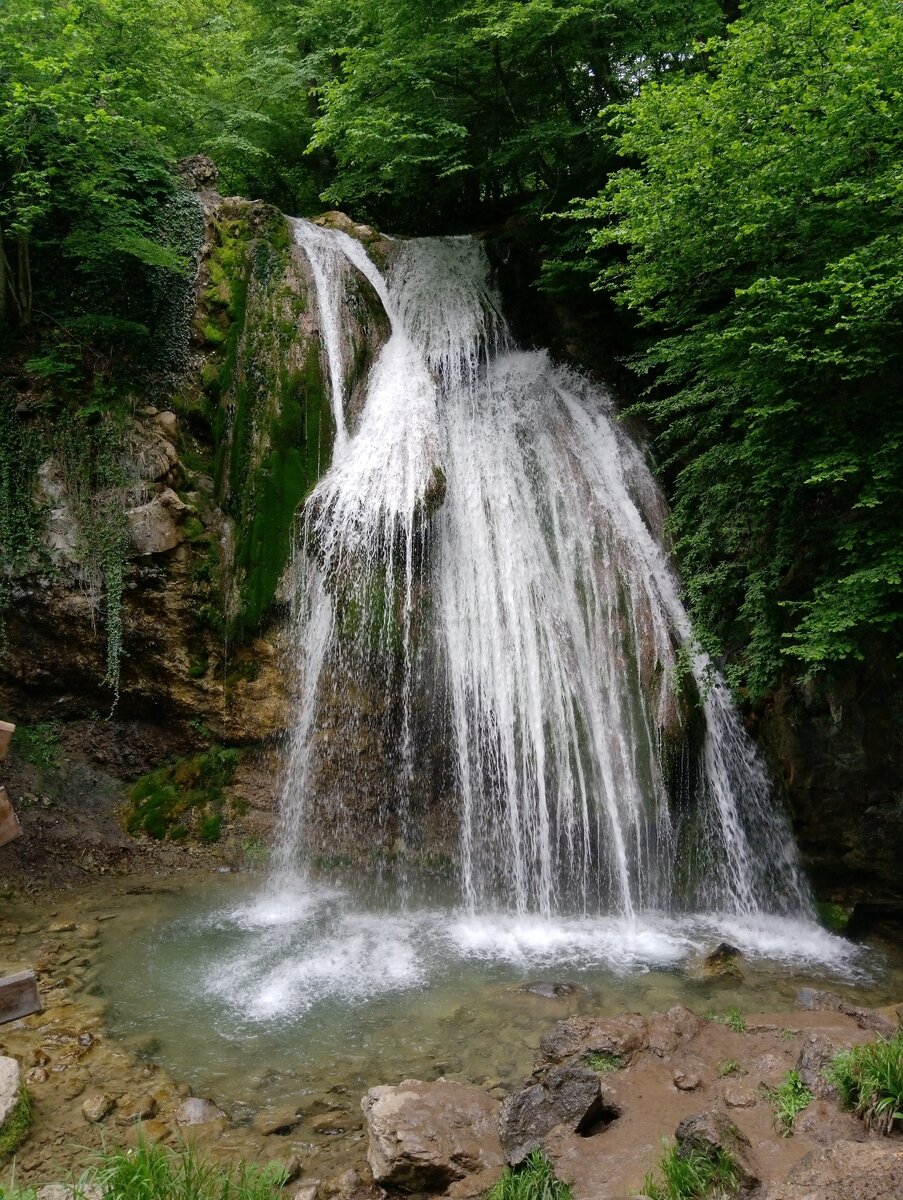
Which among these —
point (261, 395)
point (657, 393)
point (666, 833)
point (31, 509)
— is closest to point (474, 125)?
point (657, 393)

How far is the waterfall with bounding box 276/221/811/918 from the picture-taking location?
7.39m

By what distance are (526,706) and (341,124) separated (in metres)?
8.95

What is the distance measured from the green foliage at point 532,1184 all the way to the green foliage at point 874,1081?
4.42 ft

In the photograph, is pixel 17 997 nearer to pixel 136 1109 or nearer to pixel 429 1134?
pixel 136 1109

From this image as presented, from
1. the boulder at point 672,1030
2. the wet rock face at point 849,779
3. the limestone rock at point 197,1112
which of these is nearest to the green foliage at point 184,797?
the limestone rock at point 197,1112

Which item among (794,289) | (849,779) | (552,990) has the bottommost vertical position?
(552,990)

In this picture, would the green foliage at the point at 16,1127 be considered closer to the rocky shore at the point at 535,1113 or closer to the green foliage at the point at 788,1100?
the rocky shore at the point at 535,1113

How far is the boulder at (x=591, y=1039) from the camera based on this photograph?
4.39 metres

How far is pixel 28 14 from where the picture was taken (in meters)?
7.51

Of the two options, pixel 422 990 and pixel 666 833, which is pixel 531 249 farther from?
pixel 422 990

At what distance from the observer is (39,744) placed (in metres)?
8.27

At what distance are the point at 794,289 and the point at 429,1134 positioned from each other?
619 centimetres

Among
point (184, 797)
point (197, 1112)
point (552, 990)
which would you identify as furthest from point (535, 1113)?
point (184, 797)

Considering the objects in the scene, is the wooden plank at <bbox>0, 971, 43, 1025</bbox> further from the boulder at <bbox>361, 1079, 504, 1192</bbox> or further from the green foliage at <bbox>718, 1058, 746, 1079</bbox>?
the green foliage at <bbox>718, 1058, 746, 1079</bbox>
